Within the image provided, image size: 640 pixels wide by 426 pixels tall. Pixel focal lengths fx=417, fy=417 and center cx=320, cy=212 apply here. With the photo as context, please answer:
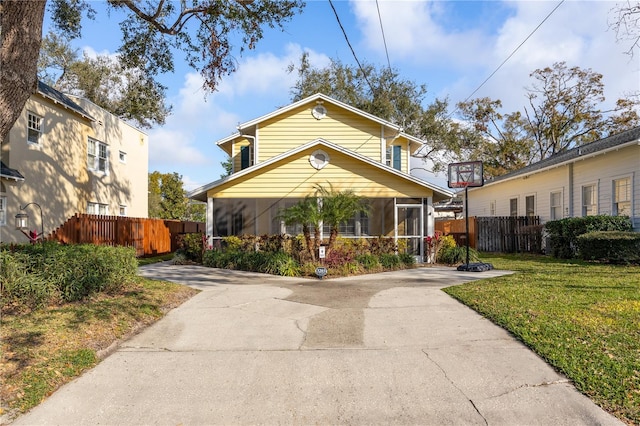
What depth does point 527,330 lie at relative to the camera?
5836 mm

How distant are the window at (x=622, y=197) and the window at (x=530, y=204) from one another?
6.05m

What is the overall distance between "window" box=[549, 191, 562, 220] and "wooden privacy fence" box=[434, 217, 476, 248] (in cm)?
356

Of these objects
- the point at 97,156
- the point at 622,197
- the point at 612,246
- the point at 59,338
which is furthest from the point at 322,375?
the point at 97,156

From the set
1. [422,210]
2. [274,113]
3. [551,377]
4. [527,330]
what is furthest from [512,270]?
[274,113]

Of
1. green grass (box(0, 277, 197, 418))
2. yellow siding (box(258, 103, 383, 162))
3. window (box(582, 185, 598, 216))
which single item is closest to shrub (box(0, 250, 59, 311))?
green grass (box(0, 277, 197, 418))

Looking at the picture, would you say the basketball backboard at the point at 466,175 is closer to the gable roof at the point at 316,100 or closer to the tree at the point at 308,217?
the tree at the point at 308,217

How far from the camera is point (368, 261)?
1352cm

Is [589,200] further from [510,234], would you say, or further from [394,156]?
[394,156]

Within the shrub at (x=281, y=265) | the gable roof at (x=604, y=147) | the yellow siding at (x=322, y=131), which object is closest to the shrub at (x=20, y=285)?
the shrub at (x=281, y=265)

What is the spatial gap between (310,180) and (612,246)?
10411 mm

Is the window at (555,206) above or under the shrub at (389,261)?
above

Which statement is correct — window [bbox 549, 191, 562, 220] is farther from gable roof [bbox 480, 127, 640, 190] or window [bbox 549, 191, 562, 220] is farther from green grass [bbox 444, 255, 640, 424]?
green grass [bbox 444, 255, 640, 424]

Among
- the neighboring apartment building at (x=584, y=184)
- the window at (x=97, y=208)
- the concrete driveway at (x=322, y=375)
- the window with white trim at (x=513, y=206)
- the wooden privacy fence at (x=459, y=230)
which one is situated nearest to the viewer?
the concrete driveway at (x=322, y=375)

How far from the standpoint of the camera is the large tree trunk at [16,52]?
472cm
